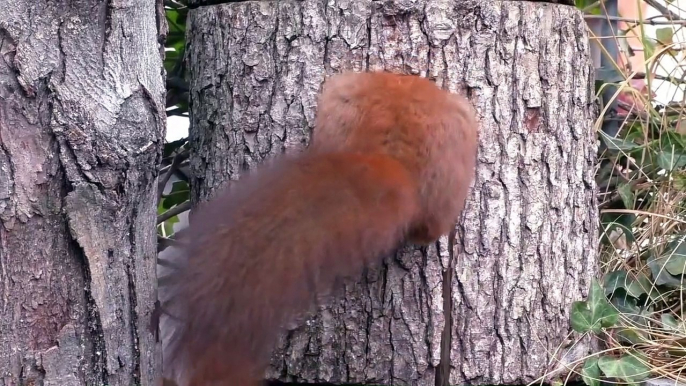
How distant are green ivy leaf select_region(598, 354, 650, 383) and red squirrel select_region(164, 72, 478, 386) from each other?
44 centimetres

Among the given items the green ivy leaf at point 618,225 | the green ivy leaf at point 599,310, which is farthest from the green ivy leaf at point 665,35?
the green ivy leaf at point 599,310

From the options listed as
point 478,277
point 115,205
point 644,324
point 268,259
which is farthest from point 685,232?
point 115,205

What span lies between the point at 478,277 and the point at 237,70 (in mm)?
633

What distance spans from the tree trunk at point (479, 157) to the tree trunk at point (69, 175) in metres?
0.44

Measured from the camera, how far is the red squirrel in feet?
3.41

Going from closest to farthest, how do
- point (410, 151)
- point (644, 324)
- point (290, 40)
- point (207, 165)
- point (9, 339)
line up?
point (9, 339) → point (410, 151) → point (290, 40) → point (207, 165) → point (644, 324)

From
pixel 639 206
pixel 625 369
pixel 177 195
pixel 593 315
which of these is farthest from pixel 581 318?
pixel 177 195

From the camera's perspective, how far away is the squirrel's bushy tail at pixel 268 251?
1.03 m

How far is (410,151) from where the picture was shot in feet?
4.63

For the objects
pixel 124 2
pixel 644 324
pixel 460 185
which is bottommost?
pixel 644 324

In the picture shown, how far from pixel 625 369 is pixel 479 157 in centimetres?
52

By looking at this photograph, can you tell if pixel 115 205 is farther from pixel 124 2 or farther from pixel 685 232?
Answer: pixel 685 232

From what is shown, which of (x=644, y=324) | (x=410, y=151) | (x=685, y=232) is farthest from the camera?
(x=685, y=232)

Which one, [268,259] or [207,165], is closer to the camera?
[268,259]
